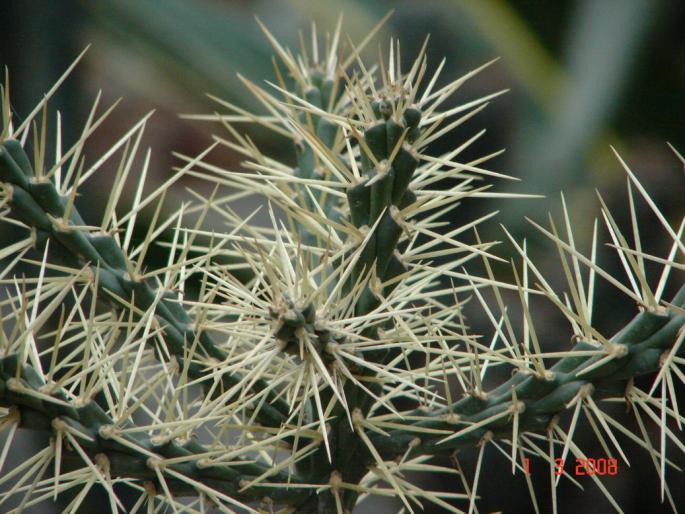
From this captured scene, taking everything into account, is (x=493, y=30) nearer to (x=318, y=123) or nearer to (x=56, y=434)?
(x=318, y=123)

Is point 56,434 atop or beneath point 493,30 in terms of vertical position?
beneath

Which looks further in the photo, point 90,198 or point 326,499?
point 90,198

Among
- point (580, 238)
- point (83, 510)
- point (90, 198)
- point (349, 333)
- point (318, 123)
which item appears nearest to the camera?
point (349, 333)

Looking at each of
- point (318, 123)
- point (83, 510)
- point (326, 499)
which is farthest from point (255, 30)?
point (326, 499)

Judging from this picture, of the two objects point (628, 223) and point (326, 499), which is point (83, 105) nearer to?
point (628, 223)

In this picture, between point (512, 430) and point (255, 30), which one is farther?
point (255, 30)

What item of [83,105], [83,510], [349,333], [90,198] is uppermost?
[349,333]

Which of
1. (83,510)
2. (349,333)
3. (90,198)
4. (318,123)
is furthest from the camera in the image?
(90,198)

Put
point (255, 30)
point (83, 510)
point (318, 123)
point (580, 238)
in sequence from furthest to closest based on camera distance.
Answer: point (255, 30)
point (580, 238)
point (83, 510)
point (318, 123)

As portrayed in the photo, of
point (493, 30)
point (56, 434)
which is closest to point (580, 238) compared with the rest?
point (493, 30)
